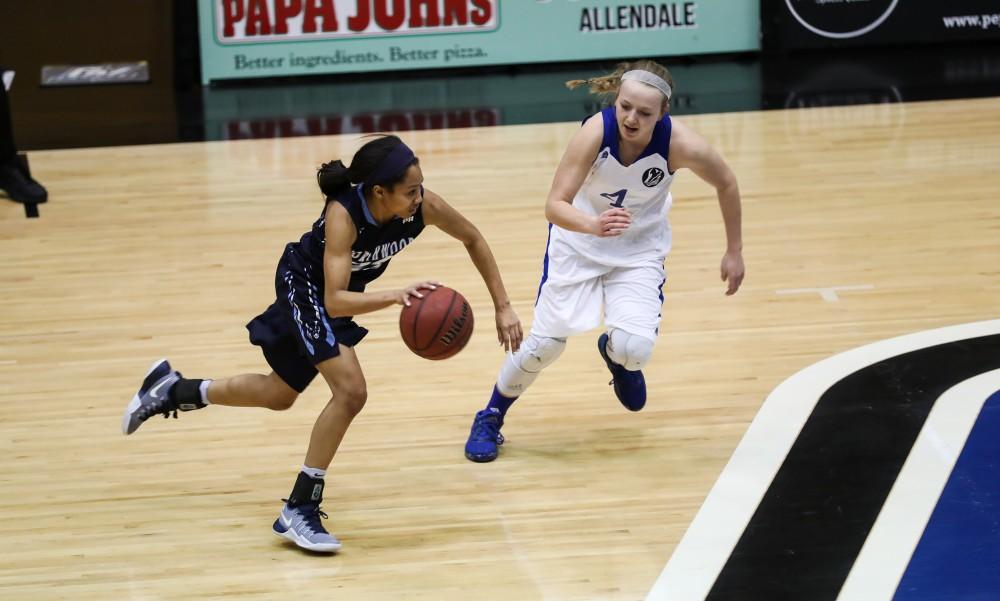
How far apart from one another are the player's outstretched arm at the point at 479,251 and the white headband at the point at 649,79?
72 centimetres

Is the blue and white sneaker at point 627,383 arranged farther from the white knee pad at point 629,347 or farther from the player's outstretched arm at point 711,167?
the player's outstretched arm at point 711,167

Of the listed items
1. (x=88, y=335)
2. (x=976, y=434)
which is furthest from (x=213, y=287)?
(x=976, y=434)

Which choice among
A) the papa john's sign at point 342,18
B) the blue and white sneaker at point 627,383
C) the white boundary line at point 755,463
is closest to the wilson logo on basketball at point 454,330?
the blue and white sneaker at point 627,383

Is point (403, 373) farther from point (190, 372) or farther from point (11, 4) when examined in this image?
point (11, 4)

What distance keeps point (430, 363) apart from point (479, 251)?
1.58 metres

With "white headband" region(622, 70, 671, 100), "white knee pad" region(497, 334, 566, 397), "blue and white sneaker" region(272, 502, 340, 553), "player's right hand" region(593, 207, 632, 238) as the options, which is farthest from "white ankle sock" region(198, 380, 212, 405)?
"white headband" region(622, 70, 671, 100)

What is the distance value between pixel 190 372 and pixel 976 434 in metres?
3.20

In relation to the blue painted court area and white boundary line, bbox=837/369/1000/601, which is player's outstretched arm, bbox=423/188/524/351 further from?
the blue painted court area

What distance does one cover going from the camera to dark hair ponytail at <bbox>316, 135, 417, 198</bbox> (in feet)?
12.9

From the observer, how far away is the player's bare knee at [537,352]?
4691mm

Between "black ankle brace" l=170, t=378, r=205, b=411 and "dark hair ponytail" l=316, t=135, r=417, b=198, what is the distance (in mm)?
1000

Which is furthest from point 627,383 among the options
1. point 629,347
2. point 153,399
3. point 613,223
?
point 153,399

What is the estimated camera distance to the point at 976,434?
466cm

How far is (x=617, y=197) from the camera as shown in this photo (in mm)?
4562
